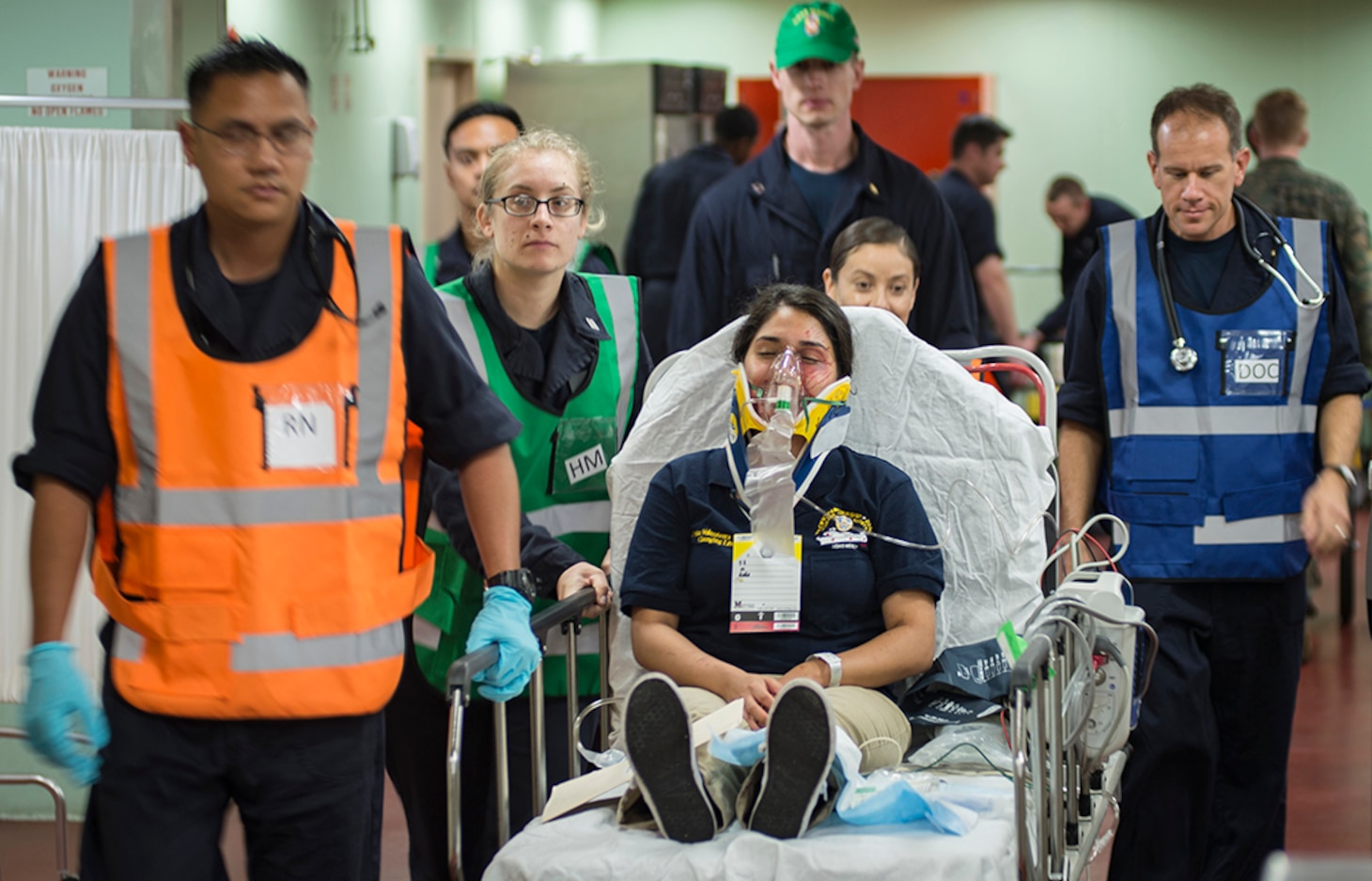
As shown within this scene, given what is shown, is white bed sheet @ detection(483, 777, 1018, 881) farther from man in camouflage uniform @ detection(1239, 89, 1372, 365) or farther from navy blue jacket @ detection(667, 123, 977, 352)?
man in camouflage uniform @ detection(1239, 89, 1372, 365)

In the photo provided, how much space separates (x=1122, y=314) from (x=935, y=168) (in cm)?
810

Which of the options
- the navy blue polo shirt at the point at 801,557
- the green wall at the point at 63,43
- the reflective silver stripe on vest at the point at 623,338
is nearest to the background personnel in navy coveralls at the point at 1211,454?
the navy blue polo shirt at the point at 801,557

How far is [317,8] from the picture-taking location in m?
5.92

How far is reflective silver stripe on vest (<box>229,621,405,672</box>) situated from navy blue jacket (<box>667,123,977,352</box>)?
1.91m

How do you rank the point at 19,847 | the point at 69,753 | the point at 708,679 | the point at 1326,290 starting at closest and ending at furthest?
the point at 69,753, the point at 708,679, the point at 1326,290, the point at 19,847

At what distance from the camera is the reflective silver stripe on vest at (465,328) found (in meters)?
2.84

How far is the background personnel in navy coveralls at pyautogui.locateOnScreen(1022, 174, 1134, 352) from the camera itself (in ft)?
24.7

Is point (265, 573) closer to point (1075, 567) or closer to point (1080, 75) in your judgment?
point (1075, 567)

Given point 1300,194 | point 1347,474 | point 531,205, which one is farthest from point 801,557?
point 1300,194

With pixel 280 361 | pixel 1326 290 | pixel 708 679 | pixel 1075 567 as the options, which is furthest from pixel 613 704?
pixel 1326 290

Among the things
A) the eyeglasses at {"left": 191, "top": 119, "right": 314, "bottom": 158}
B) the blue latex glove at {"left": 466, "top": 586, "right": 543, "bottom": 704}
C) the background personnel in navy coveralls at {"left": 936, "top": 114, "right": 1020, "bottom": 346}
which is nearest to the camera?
the eyeglasses at {"left": 191, "top": 119, "right": 314, "bottom": 158}

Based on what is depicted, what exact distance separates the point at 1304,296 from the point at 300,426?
79.7 inches

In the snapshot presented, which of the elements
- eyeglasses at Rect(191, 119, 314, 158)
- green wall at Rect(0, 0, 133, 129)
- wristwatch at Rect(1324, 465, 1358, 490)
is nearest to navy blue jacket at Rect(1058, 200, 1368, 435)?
wristwatch at Rect(1324, 465, 1358, 490)

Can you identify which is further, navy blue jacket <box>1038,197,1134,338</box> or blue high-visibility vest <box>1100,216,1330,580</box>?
navy blue jacket <box>1038,197,1134,338</box>
